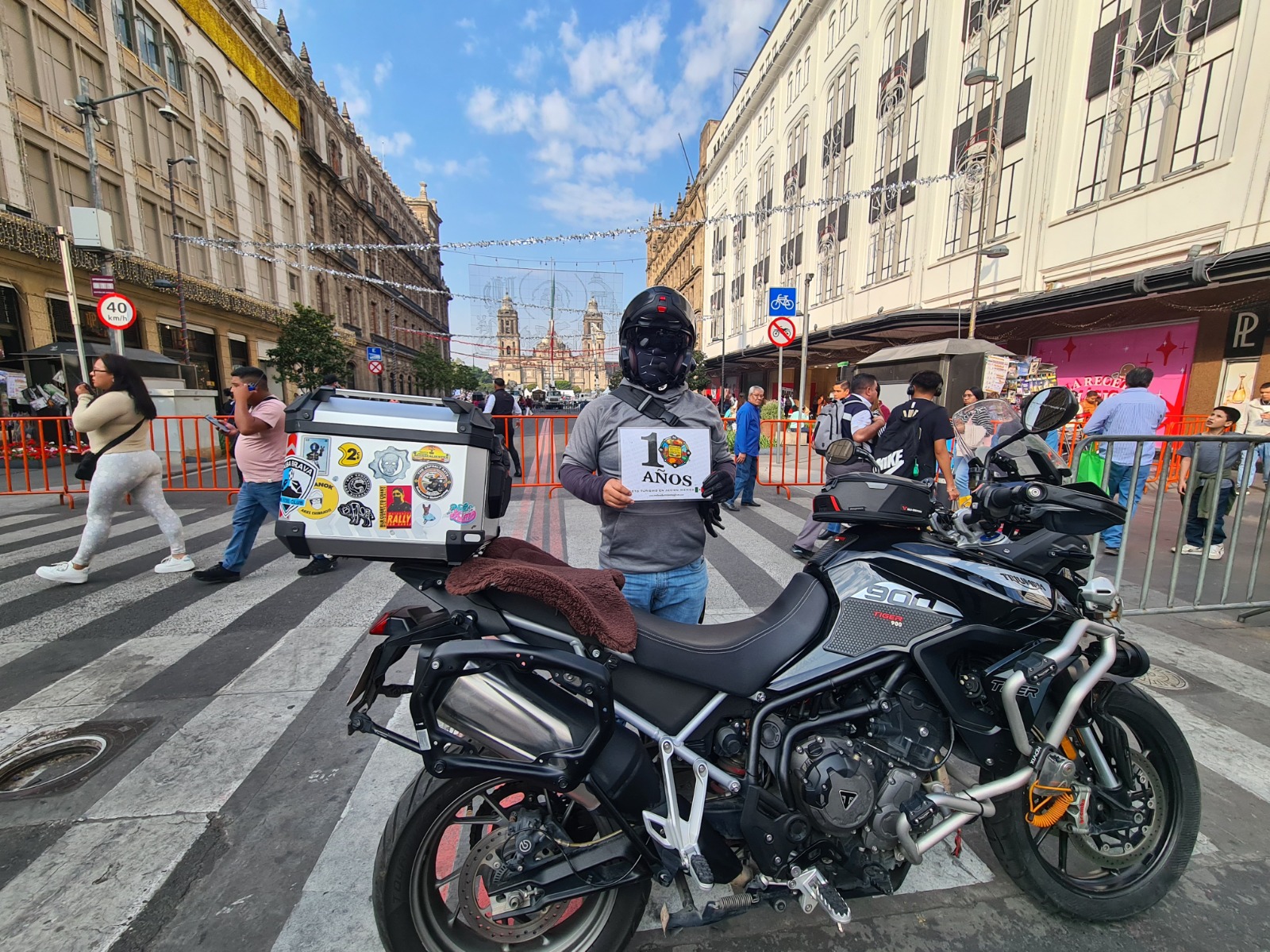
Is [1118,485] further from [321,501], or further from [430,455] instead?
[321,501]

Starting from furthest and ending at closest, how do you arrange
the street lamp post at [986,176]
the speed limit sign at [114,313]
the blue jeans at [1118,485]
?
the street lamp post at [986,176], the speed limit sign at [114,313], the blue jeans at [1118,485]

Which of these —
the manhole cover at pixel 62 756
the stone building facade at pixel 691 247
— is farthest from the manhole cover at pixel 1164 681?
the stone building facade at pixel 691 247

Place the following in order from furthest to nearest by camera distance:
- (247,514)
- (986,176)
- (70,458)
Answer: (986,176)
(70,458)
(247,514)

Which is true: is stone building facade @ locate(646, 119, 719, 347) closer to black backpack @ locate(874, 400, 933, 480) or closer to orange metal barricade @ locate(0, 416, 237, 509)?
orange metal barricade @ locate(0, 416, 237, 509)

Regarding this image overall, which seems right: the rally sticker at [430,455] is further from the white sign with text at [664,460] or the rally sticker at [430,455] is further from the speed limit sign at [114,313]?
the speed limit sign at [114,313]

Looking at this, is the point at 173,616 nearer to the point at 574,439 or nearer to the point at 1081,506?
the point at 574,439

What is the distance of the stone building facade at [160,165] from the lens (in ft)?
50.1

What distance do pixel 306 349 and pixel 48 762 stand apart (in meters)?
25.2

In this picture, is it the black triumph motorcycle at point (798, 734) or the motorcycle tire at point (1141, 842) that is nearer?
the black triumph motorcycle at point (798, 734)

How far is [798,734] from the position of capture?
166 centimetres

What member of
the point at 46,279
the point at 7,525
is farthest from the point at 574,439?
the point at 46,279

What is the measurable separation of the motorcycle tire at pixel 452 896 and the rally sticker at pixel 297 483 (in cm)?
82

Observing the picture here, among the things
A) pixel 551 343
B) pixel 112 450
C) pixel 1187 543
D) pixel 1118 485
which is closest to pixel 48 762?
pixel 112 450

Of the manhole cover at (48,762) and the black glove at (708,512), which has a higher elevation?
the black glove at (708,512)
